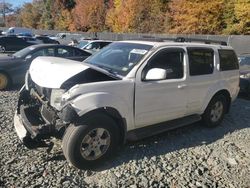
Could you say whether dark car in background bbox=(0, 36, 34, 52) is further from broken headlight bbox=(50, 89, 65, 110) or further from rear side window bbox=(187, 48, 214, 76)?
A: broken headlight bbox=(50, 89, 65, 110)

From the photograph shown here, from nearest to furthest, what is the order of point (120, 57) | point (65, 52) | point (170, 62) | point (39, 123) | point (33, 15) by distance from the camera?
point (39, 123) < point (120, 57) < point (170, 62) < point (65, 52) < point (33, 15)

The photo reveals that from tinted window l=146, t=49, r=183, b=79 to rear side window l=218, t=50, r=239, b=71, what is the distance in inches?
55.4

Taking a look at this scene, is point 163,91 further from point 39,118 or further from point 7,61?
point 7,61

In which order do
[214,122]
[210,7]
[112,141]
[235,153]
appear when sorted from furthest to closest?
[210,7] < [214,122] < [235,153] < [112,141]

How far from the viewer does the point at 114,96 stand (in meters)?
4.61

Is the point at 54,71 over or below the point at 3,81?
over

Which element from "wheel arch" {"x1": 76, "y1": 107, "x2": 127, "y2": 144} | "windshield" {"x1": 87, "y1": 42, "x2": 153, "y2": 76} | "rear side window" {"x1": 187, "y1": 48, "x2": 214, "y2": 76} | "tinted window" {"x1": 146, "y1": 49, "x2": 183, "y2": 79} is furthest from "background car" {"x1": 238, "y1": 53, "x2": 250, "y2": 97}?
"wheel arch" {"x1": 76, "y1": 107, "x2": 127, "y2": 144}

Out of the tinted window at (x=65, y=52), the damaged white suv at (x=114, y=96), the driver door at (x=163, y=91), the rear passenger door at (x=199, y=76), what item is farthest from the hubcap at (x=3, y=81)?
the rear passenger door at (x=199, y=76)

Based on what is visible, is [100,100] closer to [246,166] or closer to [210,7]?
[246,166]

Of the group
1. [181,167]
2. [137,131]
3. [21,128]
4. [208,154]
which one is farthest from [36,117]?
[208,154]

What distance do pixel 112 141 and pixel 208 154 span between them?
1745 millimetres

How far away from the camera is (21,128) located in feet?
15.7

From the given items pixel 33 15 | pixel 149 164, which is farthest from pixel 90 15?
pixel 149 164

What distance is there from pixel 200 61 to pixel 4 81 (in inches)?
241
